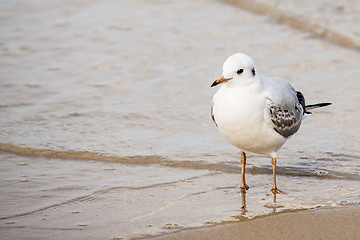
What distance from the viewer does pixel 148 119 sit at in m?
6.82

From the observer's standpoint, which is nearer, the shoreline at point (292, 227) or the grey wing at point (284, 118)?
the shoreline at point (292, 227)

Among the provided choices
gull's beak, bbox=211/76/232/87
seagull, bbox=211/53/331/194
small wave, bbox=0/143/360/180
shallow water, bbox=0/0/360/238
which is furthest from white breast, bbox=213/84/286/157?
small wave, bbox=0/143/360/180

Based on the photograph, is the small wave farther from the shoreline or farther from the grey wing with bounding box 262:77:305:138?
the shoreline

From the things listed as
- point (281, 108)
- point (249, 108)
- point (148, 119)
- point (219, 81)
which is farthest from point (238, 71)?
point (148, 119)

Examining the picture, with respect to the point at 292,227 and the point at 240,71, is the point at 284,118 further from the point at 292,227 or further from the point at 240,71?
the point at 292,227

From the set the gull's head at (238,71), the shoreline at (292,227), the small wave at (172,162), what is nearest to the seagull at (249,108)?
the gull's head at (238,71)

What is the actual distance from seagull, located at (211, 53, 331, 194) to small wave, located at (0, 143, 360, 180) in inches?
16.2

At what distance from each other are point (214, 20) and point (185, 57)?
1.94 metres

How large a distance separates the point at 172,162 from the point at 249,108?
1152mm

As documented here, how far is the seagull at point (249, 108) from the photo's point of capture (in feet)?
16.3

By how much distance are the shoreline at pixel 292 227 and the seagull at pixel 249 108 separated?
592 mm

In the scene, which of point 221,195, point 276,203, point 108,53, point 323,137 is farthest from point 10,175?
point 108,53

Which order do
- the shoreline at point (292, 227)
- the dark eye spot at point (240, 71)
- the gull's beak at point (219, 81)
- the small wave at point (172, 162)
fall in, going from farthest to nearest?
the small wave at point (172, 162) → the dark eye spot at point (240, 71) → the gull's beak at point (219, 81) → the shoreline at point (292, 227)

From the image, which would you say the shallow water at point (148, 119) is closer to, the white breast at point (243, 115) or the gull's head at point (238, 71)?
the white breast at point (243, 115)
